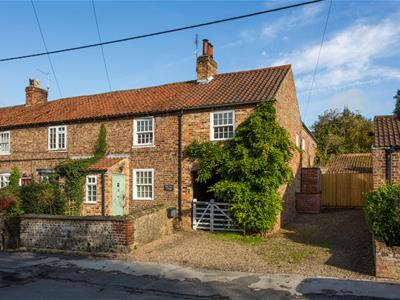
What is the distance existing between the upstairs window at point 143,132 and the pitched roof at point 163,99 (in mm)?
498

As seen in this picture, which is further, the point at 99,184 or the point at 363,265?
the point at 99,184

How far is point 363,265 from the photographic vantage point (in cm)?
1086

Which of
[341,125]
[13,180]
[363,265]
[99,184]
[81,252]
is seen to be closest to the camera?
[363,265]

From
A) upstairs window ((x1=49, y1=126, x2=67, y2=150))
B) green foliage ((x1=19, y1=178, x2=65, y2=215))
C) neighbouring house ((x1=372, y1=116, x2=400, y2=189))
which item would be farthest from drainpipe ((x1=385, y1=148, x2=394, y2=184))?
upstairs window ((x1=49, y1=126, x2=67, y2=150))

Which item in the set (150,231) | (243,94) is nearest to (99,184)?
(150,231)

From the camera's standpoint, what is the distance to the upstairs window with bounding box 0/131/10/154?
82.0 feet

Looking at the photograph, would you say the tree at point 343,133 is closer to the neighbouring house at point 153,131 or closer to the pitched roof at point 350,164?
the pitched roof at point 350,164

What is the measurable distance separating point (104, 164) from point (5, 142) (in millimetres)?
9587

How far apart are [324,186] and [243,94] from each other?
11802 millimetres

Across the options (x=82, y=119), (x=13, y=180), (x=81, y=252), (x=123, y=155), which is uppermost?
(x=82, y=119)

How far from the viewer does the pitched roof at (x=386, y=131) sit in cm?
1423

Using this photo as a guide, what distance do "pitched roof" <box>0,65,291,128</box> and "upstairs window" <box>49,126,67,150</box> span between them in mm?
493

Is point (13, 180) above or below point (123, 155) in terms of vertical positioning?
below

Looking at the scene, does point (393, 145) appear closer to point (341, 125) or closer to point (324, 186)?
point (324, 186)
